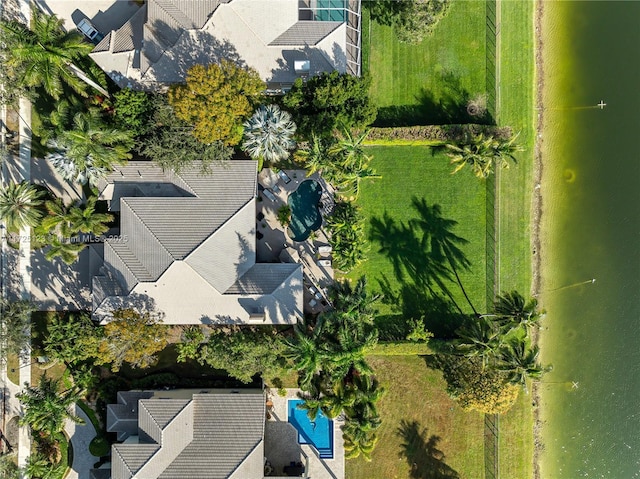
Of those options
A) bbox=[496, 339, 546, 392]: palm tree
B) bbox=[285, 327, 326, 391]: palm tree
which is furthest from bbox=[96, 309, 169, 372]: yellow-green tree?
bbox=[496, 339, 546, 392]: palm tree

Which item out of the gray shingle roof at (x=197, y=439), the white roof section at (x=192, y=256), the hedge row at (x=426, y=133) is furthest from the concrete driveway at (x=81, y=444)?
the hedge row at (x=426, y=133)

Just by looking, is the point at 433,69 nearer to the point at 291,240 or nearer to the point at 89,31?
the point at 291,240

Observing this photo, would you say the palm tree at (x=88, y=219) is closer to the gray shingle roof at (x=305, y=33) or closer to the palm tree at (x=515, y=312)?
the gray shingle roof at (x=305, y=33)

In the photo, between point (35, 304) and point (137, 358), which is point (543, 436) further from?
point (35, 304)

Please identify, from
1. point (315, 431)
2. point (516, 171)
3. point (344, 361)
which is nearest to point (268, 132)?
point (344, 361)

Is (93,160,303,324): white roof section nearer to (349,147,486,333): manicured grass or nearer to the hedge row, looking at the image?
(349,147,486,333): manicured grass

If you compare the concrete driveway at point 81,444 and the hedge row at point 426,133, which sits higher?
the hedge row at point 426,133

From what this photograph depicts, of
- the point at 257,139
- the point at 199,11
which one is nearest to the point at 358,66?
the point at 257,139
